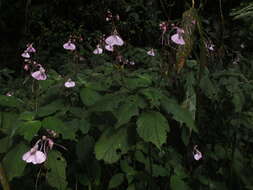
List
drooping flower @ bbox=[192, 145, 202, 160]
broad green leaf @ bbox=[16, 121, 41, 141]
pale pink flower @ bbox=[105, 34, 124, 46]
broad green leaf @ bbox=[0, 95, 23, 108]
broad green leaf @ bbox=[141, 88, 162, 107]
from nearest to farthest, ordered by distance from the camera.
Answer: broad green leaf @ bbox=[16, 121, 41, 141] → broad green leaf @ bbox=[141, 88, 162, 107] → broad green leaf @ bbox=[0, 95, 23, 108] → drooping flower @ bbox=[192, 145, 202, 160] → pale pink flower @ bbox=[105, 34, 124, 46]

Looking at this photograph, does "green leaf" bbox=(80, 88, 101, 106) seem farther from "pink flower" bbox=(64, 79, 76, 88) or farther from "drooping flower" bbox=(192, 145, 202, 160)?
"drooping flower" bbox=(192, 145, 202, 160)

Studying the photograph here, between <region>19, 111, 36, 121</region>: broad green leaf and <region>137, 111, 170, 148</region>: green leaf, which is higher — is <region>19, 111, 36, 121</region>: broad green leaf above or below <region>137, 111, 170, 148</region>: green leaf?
below

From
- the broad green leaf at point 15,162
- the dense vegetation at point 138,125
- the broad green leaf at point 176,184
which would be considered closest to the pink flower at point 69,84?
the dense vegetation at point 138,125

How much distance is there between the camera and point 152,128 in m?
1.50

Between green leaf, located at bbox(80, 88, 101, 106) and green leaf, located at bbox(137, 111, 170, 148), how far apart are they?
1.01ft

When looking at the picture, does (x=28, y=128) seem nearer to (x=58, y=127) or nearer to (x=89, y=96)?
(x=58, y=127)

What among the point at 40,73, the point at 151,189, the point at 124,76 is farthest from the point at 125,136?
the point at 40,73

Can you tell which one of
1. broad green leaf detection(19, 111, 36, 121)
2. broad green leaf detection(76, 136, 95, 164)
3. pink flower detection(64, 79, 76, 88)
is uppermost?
broad green leaf detection(19, 111, 36, 121)

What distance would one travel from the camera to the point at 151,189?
74.5 inches

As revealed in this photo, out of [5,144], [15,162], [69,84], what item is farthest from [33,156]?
[69,84]

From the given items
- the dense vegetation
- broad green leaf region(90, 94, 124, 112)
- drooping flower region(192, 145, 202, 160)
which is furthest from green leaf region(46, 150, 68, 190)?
drooping flower region(192, 145, 202, 160)

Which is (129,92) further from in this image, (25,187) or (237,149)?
A: (237,149)

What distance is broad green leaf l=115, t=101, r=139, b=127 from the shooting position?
1.48 metres

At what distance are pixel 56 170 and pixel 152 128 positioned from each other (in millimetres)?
415
